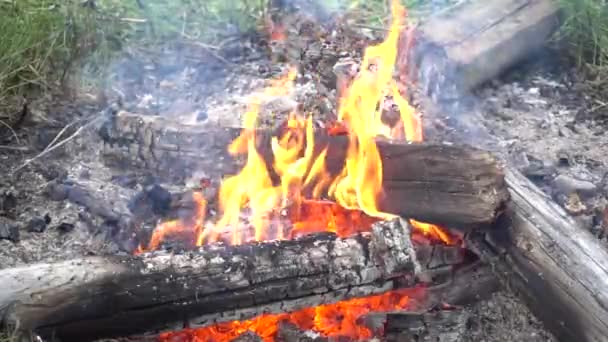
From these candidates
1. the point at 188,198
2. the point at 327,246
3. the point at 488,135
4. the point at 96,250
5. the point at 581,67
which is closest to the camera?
the point at 327,246

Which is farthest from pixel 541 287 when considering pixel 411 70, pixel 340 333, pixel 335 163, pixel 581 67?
pixel 581 67

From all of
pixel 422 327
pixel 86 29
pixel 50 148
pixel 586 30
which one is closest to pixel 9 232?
pixel 50 148

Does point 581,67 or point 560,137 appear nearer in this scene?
point 560,137

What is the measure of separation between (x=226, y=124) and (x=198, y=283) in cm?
168

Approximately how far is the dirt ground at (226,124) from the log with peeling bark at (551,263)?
0.18 metres

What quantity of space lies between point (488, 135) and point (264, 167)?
4.93 feet

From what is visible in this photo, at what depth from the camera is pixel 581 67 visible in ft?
16.2

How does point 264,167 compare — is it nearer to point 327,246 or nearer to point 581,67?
point 327,246

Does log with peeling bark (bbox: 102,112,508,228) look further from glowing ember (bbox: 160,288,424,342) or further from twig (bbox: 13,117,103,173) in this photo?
glowing ember (bbox: 160,288,424,342)

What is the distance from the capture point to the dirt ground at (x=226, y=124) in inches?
135

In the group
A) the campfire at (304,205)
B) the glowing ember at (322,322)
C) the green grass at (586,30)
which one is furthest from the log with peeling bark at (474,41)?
the glowing ember at (322,322)

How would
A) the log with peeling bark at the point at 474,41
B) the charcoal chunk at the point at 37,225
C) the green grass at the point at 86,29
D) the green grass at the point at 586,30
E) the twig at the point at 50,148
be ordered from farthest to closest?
the green grass at the point at 586,30, the log with peeling bark at the point at 474,41, the green grass at the point at 86,29, the twig at the point at 50,148, the charcoal chunk at the point at 37,225

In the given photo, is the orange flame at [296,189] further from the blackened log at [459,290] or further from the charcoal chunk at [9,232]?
the charcoal chunk at [9,232]

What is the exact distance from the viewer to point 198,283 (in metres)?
2.75
